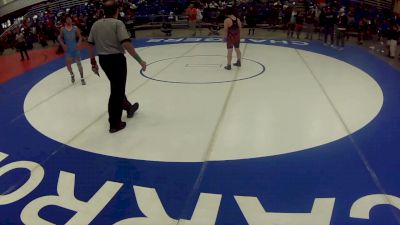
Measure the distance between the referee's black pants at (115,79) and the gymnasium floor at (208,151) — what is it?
0.28 meters

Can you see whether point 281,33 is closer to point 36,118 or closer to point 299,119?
point 299,119

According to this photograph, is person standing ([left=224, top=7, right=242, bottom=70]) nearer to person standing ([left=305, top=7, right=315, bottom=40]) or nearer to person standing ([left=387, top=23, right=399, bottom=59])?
person standing ([left=387, top=23, right=399, bottom=59])

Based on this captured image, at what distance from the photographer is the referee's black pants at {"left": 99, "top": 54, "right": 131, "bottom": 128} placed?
4.66 m

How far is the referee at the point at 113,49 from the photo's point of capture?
4508 mm

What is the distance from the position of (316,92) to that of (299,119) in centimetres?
147

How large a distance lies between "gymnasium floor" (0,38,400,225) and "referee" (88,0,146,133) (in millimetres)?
380

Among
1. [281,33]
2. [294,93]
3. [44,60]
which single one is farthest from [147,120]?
[281,33]

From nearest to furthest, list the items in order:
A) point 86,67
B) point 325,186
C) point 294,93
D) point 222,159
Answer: point 325,186
point 222,159
point 294,93
point 86,67

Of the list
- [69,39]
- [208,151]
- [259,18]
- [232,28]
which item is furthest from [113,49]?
[259,18]

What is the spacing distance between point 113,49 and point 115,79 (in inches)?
15.5

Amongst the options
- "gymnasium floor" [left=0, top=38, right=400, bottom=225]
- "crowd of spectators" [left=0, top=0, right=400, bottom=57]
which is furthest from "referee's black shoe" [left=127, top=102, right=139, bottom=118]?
"crowd of spectators" [left=0, top=0, right=400, bottom=57]

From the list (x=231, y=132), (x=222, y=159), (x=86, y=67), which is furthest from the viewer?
(x=86, y=67)

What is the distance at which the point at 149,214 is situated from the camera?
3.11 m

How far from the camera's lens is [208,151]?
4.24 meters
